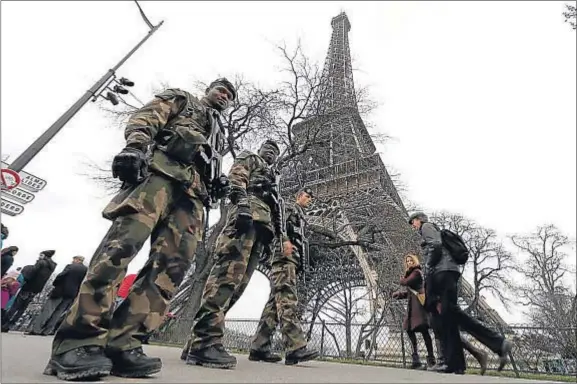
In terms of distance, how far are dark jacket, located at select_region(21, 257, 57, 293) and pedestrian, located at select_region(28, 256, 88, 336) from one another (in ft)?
1.54

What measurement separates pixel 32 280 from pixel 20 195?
3.70 meters

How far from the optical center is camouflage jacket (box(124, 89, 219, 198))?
105 inches

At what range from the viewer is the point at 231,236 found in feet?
12.8

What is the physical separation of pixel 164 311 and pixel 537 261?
105ft

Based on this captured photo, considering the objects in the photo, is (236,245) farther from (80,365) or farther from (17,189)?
(17,189)

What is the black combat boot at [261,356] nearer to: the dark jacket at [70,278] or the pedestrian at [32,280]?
the dark jacket at [70,278]

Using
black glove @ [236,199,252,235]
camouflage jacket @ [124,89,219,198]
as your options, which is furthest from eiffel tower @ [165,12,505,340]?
camouflage jacket @ [124,89,219,198]

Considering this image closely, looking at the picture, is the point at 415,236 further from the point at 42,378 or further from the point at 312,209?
the point at 42,378

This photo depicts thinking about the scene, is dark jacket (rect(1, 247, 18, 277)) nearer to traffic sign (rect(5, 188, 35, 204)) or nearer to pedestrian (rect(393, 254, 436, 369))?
traffic sign (rect(5, 188, 35, 204))

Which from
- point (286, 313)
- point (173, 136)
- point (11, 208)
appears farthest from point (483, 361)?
point (11, 208)

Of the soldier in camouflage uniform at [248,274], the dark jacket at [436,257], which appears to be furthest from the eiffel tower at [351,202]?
the dark jacket at [436,257]

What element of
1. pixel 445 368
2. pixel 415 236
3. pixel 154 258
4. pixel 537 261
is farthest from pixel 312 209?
pixel 537 261

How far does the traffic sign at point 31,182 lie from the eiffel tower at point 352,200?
9096 millimetres

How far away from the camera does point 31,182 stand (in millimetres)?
6207
